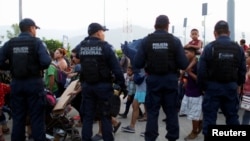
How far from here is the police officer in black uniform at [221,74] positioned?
5234mm

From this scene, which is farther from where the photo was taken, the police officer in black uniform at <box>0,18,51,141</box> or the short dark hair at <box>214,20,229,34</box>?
the police officer in black uniform at <box>0,18,51,141</box>

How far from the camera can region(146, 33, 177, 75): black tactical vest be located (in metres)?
5.43

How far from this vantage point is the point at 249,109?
19.7 ft

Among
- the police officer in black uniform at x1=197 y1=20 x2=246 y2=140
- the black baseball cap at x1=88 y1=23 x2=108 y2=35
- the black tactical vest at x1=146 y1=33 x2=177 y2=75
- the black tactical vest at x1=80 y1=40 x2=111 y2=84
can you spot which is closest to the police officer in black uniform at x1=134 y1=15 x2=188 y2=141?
the black tactical vest at x1=146 y1=33 x2=177 y2=75

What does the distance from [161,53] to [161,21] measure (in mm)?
482

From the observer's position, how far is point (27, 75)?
5.48 meters

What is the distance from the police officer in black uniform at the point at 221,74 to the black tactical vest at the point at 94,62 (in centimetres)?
132

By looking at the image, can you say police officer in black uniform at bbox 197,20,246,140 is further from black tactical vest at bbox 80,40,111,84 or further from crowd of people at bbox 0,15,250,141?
black tactical vest at bbox 80,40,111,84

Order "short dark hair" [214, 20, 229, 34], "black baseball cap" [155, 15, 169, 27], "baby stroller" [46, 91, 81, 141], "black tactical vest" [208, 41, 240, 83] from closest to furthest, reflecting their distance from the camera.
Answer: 1. "black tactical vest" [208, 41, 240, 83]
2. "short dark hair" [214, 20, 229, 34]
3. "black baseball cap" [155, 15, 169, 27]
4. "baby stroller" [46, 91, 81, 141]

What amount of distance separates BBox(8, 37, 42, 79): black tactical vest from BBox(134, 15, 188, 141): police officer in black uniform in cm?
142

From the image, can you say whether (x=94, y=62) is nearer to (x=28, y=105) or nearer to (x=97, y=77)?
(x=97, y=77)

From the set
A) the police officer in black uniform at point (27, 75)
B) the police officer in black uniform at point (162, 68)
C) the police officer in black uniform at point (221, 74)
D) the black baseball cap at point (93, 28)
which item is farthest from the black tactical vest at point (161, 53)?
the police officer in black uniform at point (27, 75)

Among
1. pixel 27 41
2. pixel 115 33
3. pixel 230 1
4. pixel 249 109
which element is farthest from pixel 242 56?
pixel 115 33

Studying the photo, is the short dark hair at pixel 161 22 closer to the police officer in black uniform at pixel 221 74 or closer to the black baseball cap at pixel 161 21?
the black baseball cap at pixel 161 21
